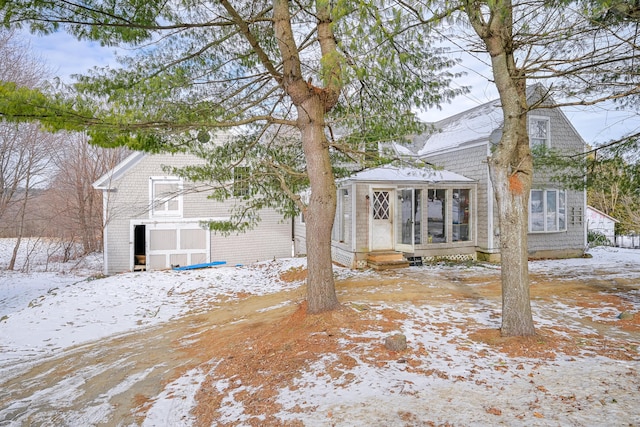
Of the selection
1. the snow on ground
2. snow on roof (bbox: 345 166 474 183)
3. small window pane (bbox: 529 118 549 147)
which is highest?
small window pane (bbox: 529 118 549 147)

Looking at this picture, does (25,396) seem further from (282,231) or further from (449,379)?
(282,231)

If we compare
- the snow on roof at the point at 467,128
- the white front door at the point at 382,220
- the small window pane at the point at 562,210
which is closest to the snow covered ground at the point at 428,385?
the white front door at the point at 382,220

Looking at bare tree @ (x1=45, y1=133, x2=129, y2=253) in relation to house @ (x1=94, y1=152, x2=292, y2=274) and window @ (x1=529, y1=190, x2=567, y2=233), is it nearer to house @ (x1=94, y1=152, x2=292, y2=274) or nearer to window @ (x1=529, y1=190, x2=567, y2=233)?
house @ (x1=94, y1=152, x2=292, y2=274)

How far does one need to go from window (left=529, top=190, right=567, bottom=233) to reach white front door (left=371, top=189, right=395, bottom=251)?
4969 millimetres

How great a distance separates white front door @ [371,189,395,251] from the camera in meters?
11.0

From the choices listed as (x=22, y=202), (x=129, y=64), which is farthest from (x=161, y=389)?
(x=22, y=202)

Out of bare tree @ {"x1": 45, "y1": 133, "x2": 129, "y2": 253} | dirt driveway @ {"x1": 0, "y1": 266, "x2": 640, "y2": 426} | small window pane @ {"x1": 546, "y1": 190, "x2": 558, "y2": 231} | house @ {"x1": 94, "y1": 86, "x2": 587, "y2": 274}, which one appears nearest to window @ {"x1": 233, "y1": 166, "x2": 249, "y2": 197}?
dirt driveway @ {"x1": 0, "y1": 266, "x2": 640, "y2": 426}

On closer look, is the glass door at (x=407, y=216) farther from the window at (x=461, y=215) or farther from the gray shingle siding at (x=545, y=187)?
the gray shingle siding at (x=545, y=187)

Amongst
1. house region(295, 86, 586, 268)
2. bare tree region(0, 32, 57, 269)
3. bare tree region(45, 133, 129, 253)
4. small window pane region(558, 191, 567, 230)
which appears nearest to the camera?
house region(295, 86, 586, 268)

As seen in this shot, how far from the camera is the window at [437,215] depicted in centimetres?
1179

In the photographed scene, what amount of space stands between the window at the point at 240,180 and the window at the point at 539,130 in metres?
10.3

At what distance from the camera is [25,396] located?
13.7 ft

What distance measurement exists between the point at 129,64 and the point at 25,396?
4.82 m

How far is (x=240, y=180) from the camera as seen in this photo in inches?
253
